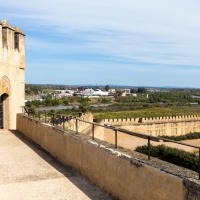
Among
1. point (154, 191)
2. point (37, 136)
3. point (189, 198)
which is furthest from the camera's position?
point (37, 136)

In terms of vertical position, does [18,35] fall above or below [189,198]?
above

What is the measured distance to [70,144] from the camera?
5.81 m

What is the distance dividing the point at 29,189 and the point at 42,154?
7.51ft

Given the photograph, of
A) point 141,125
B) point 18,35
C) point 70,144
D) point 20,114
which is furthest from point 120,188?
point 141,125

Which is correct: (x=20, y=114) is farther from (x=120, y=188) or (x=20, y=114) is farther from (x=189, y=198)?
(x=189, y=198)

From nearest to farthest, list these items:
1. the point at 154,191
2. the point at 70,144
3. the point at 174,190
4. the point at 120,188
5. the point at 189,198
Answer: the point at 189,198, the point at 174,190, the point at 154,191, the point at 120,188, the point at 70,144

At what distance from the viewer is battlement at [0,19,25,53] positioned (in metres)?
9.61

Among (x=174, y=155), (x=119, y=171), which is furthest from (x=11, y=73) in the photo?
(x=174, y=155)

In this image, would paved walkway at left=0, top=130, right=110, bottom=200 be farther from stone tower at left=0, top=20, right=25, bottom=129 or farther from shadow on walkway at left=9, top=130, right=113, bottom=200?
stone tower at left=0, top=20, right=25, bottom=129

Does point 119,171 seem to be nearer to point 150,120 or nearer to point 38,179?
point 38,179

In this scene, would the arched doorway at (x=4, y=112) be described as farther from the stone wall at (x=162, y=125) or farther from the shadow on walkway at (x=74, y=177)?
the stone wall at (x=162, y=125)

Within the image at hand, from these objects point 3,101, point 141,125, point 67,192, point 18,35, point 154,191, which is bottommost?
point 141,125

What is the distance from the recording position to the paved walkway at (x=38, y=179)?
4445 millimetres

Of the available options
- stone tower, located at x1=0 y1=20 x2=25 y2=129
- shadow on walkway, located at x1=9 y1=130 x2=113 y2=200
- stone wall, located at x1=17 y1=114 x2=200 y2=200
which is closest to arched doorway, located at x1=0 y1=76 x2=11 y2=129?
stone tower, located at x1=0 y1=20 x2=25 y2=129
